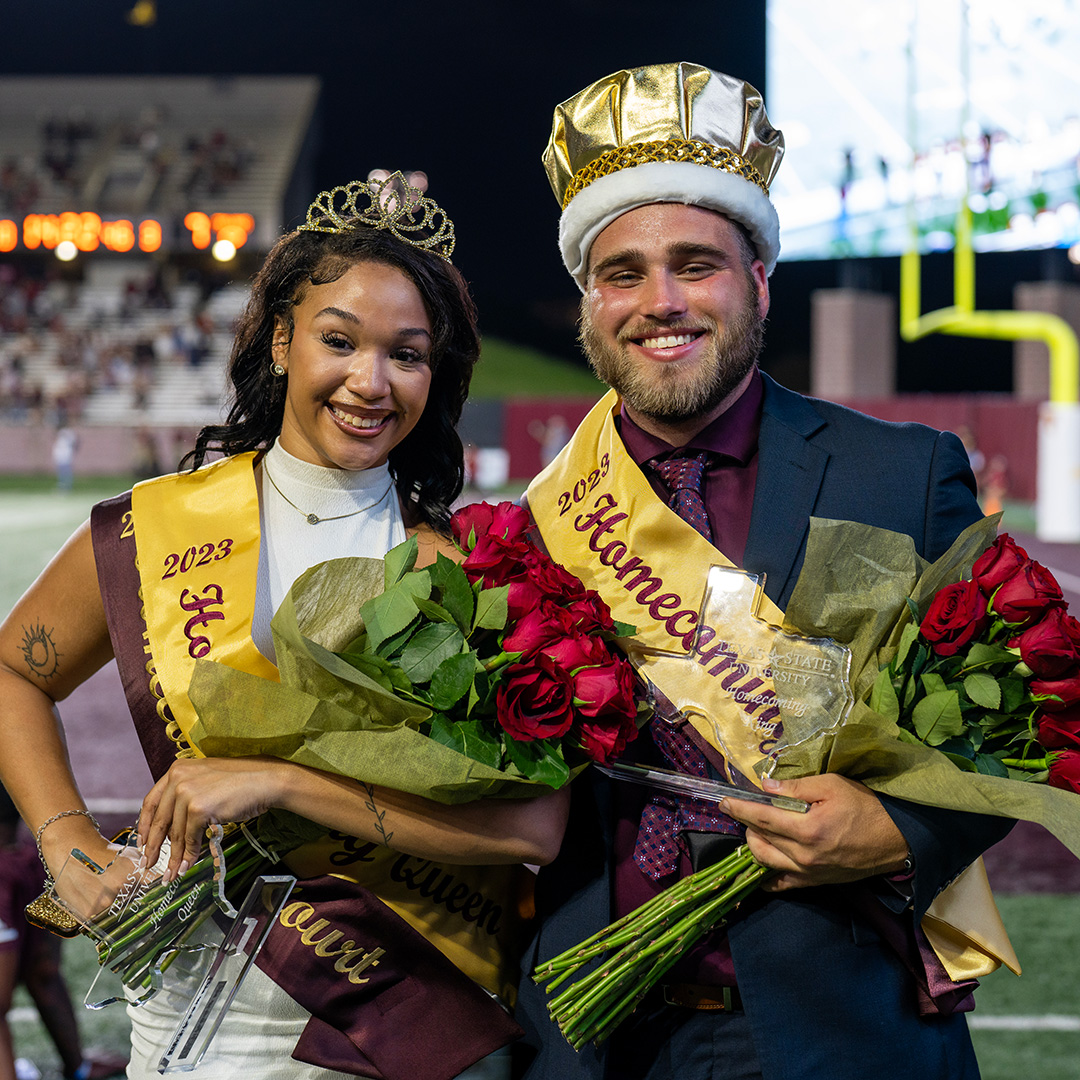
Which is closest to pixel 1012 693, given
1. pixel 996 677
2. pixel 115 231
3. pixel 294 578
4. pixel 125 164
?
pixel 996 677

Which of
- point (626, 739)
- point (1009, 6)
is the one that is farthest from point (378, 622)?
point (1009, 6)

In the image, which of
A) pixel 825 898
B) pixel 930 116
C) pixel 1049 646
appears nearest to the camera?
pixel 1049 646

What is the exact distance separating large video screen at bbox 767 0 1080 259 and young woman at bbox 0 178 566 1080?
17586mm

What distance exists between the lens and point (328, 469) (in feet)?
5.98

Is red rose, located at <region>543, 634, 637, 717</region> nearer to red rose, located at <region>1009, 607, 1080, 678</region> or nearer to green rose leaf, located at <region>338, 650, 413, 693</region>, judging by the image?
green rose leaf, located at <region>338, 650, 413, 693</region>

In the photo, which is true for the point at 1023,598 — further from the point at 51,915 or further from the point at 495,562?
the point at 51,915

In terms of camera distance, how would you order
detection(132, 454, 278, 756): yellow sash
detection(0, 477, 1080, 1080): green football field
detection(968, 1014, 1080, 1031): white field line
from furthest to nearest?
1. detection(968, 1014, 1080, 1031): white field line
2. detection(0, 477, 1080, 1080): green football field
3. detection(132, 454, 278, 756): yellow sash

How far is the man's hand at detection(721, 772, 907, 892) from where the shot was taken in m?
1.39

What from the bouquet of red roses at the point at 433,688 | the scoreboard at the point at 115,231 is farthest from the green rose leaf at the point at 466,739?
the scoreboard at the point at 115,231

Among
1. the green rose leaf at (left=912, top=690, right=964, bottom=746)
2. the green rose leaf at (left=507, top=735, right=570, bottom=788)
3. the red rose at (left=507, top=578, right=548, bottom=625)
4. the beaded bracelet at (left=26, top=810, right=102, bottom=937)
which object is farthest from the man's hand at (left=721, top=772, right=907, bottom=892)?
the beaded bracelet at (left=26, top=810, right=102, bottom=937)

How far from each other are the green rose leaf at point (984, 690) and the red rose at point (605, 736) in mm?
387

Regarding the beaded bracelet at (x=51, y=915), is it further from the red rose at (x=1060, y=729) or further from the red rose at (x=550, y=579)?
the red rose at (x=1060, y=729)

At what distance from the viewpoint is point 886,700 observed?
4.51 feet

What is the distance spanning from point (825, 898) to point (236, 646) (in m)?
A: 0.85
